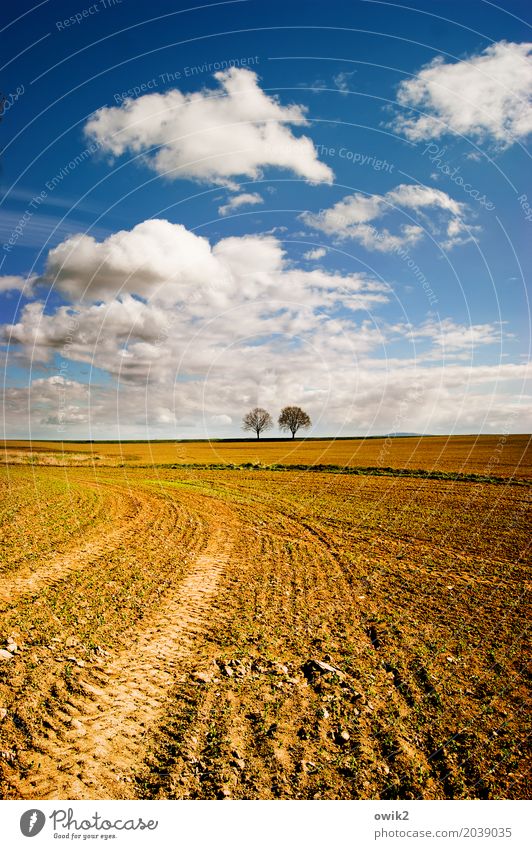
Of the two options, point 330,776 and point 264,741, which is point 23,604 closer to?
point 264,741

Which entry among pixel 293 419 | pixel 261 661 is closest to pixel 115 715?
pixel 261 661

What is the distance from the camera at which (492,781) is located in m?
5.31

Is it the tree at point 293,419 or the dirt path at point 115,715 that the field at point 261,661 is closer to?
the dirt path at point 115,715

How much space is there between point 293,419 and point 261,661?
88.2 meters

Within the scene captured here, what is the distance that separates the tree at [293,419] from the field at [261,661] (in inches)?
3081

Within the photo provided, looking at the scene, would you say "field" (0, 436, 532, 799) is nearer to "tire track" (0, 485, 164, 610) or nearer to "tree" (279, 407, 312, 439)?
"tire track" (0, 485, 164, 610)

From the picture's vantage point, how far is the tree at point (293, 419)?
3759 inches

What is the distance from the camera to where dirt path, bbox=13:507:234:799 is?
16.3 feet

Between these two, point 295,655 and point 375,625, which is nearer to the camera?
point 295,655

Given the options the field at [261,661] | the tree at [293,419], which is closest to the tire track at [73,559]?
the field at [261,661]

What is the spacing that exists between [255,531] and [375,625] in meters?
8.05

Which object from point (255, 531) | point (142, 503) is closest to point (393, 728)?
point (255, 531)

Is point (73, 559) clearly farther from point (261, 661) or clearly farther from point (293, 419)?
point (293, 419)

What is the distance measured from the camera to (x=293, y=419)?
313 ft
